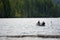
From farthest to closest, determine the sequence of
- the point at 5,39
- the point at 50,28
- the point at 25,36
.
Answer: the point at 50,28, the point at 25,36, the point at 5,39

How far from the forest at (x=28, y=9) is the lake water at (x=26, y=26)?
0.08m

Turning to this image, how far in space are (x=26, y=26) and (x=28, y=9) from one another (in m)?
0.29

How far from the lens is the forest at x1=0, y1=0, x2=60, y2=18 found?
2059 mm

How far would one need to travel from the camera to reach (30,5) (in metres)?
2.12

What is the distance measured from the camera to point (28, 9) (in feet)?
6.93

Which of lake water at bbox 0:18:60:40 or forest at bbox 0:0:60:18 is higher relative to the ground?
forest at bbox 0:0:60:18

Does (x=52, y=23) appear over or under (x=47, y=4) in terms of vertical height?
under

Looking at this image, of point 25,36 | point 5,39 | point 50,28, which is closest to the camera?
point 5,39

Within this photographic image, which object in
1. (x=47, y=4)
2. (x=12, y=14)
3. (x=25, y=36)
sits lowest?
(x=25, y=36)

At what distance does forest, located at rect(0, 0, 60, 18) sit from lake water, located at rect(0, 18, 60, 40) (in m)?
0.08

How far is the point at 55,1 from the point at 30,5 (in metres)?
0.40

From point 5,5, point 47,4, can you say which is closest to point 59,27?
point 47,4

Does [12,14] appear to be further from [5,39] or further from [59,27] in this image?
[59,27]

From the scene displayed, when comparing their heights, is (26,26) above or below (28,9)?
below
